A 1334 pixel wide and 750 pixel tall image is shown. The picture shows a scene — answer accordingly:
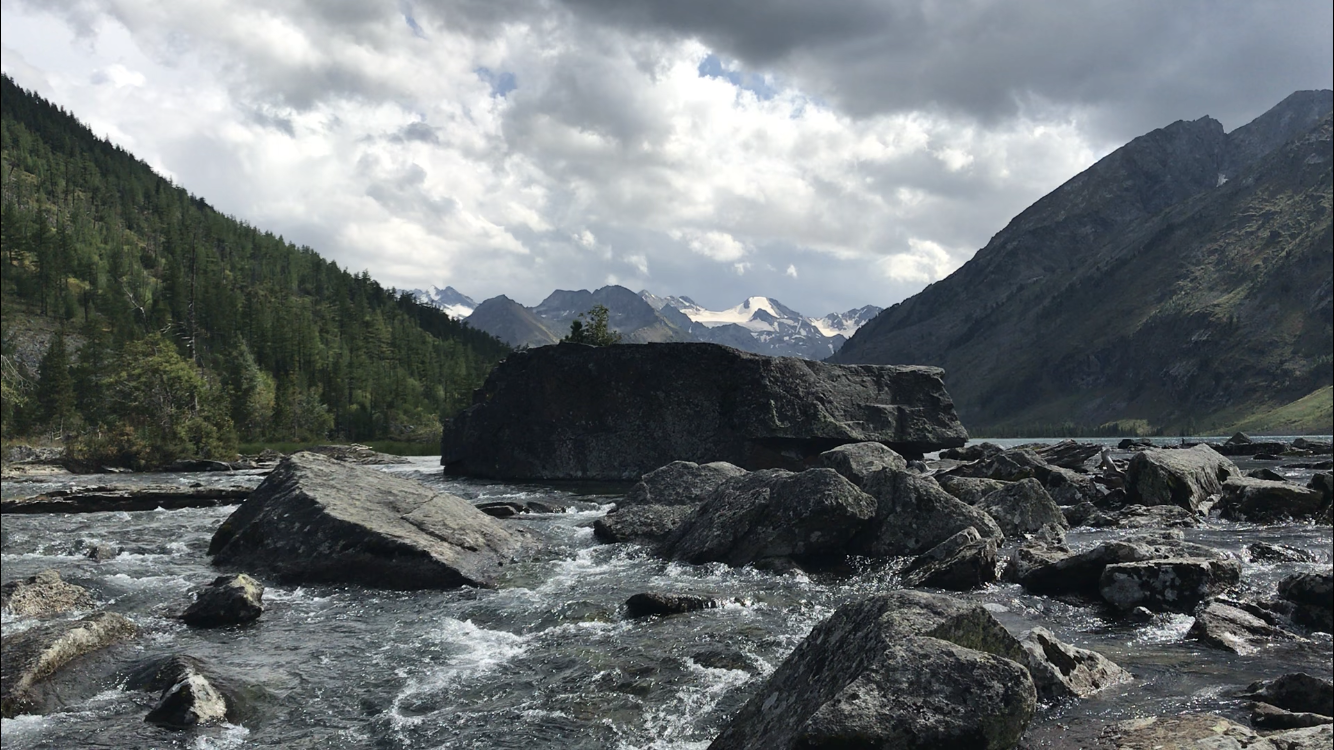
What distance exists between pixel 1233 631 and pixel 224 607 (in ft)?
59.1

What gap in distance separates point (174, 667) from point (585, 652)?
6137 mm

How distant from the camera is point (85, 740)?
9.16m

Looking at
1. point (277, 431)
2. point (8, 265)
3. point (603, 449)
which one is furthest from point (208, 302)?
point (603, 449)

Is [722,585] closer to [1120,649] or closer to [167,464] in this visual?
[1120,649]

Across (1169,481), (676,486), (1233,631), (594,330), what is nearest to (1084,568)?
(1233,631)

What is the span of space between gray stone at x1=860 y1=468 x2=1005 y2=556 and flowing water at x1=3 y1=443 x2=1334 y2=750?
4.19 feet

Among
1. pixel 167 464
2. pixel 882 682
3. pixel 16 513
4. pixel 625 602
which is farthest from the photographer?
pixel 167 464

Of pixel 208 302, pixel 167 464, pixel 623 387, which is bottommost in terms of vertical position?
pixel 167 464

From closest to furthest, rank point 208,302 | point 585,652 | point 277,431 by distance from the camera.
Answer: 1. point 585,652
2. point 277,431
3. point 208,302

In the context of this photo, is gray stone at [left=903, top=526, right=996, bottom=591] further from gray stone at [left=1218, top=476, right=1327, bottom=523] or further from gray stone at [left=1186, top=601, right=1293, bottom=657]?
gray stone at [left=1218, top=476, right=1327, bottom=523]

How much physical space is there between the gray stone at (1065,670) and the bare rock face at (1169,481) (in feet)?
72.9

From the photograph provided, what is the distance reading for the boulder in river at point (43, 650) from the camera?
1032cm

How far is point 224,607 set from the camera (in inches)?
575

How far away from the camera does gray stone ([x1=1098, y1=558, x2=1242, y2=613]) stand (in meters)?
14.2
